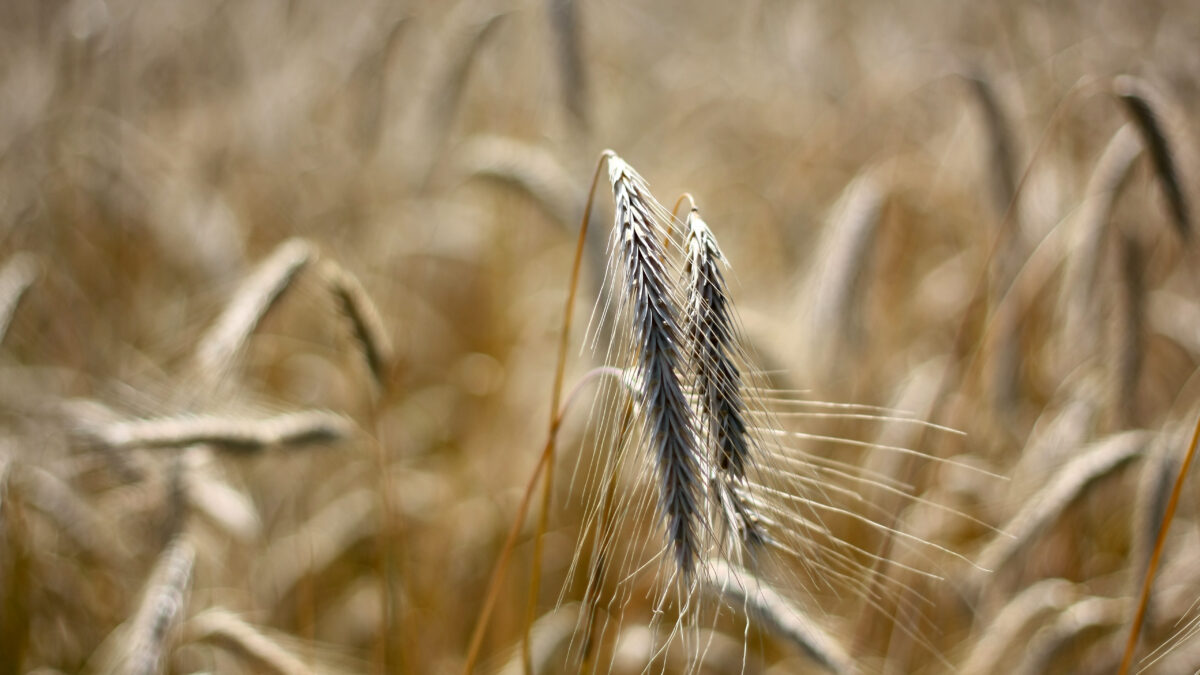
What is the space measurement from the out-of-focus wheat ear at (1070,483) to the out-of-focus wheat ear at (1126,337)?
17 cm

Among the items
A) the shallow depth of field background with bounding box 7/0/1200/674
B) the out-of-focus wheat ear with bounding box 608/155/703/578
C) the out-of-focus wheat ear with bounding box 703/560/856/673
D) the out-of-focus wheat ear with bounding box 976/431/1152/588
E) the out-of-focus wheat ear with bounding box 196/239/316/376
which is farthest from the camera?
the shallow depth of field background with bounding box 7/0/1200/674

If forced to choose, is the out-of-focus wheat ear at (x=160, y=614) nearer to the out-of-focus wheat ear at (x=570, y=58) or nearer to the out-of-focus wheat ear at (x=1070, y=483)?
the out-of-focus wheat ear at (x=570, y=58)

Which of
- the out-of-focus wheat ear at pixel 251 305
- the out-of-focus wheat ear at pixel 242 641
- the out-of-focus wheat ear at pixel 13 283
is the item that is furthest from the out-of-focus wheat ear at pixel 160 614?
the out-of-focus wheat ear at pixel 13 283

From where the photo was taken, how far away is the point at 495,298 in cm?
264

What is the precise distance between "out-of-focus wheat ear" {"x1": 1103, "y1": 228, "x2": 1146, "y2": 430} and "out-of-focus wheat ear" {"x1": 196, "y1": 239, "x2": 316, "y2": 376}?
1613 millimetres

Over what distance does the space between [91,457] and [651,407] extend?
145 cm

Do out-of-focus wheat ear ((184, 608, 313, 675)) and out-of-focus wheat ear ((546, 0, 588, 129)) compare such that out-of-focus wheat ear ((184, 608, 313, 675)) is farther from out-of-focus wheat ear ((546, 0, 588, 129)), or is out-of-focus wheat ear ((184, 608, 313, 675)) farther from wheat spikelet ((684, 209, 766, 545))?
out-of-focus wheat ear ((546, 0, 588, 129))

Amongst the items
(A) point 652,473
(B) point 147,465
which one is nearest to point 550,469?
(A) point 652,473

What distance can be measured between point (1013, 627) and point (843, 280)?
0.78 m

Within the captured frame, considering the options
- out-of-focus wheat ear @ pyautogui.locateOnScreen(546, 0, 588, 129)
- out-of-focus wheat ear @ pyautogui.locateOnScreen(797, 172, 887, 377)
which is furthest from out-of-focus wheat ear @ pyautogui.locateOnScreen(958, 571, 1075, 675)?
out-of-focus wheat ear @ pyautogui.locateOnScreen(546, 0, 588, 129)

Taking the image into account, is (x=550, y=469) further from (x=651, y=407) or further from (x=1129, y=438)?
(x=1129, y=438)

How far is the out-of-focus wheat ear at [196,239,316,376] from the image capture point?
3.75 ft

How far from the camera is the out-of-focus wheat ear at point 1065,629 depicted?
4.19ft

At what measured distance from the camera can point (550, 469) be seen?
42.6 inches
